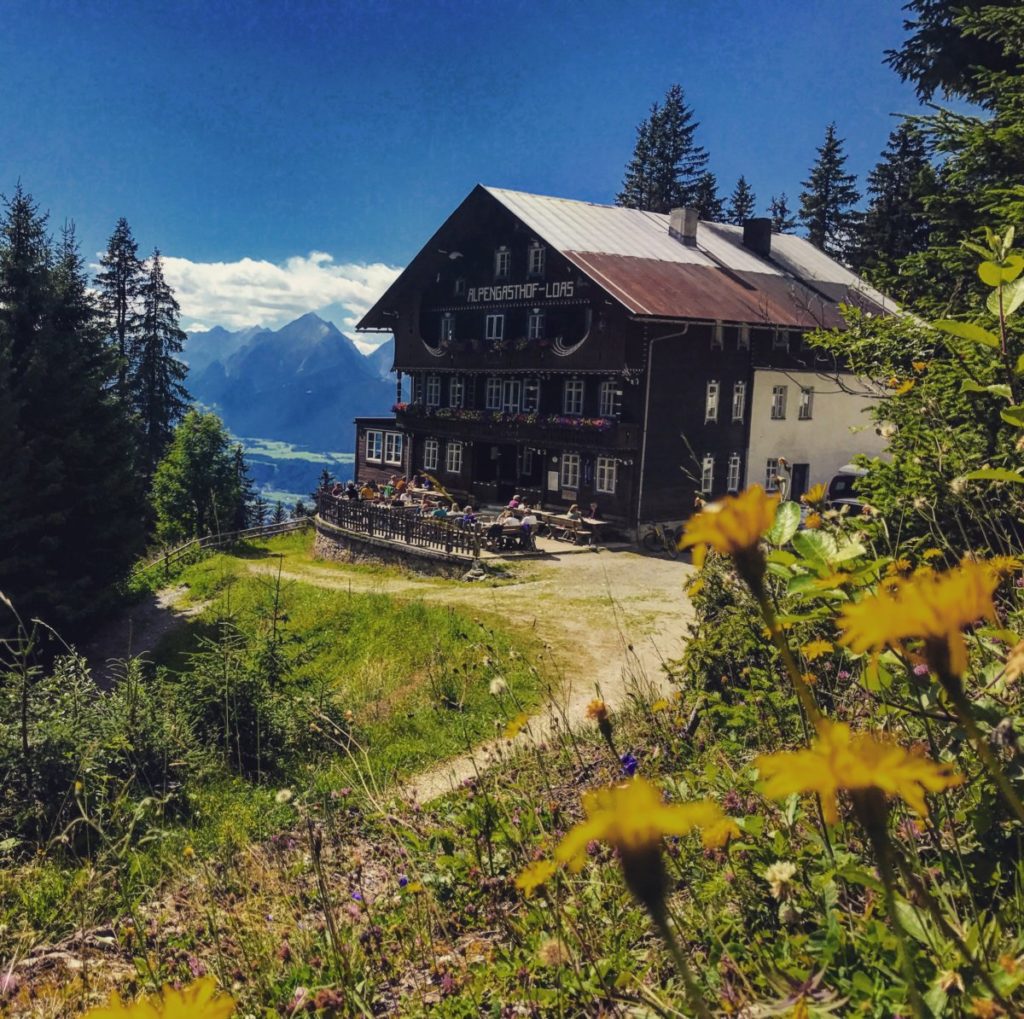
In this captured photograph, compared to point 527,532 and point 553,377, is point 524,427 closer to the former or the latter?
point 553,377

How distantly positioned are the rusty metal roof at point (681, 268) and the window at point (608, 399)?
329cm

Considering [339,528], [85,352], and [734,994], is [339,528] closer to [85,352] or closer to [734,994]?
[85,352]

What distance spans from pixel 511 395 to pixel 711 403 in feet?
25.2

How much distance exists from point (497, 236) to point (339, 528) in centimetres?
1252

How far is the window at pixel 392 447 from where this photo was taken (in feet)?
122

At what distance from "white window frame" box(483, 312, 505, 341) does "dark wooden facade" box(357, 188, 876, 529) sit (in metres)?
0.08

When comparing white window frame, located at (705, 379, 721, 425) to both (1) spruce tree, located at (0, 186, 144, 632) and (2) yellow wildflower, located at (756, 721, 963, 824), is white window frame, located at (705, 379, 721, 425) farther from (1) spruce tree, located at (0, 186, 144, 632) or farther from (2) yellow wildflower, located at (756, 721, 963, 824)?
(2) yellow wildflower, located at (756, 721, 963, 824)

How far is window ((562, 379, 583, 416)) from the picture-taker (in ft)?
94.5

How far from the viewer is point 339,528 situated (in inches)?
1129

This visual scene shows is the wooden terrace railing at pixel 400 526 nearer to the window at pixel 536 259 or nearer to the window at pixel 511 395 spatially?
the window at pixel 511 395

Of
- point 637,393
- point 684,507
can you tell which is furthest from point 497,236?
point 684,507

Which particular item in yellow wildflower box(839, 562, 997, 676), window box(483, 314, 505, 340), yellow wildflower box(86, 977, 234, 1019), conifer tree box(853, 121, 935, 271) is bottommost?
yellow wildflower box(86, 977, 234, 1019)

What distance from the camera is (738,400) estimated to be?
1148 inches

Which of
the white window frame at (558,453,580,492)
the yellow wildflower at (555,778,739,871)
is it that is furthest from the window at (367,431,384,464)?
the yellow wildflower at (555,778,739,871)
